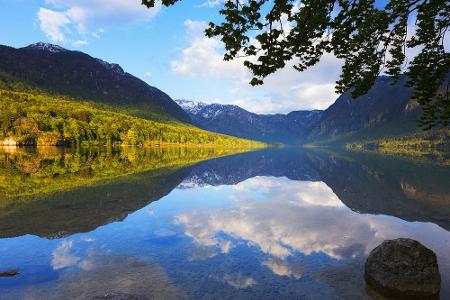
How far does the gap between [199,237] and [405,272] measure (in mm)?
13593

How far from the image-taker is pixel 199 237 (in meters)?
24.7

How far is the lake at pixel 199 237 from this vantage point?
52.6 feet

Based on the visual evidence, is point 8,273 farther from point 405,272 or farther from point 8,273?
point 405,272

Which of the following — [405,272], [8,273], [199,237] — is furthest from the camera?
[199,237]

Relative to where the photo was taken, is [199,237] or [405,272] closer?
[405,272]

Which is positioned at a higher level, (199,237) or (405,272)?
(405,272)

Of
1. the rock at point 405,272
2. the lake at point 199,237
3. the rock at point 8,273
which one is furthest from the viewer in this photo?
the rock at point 8,273

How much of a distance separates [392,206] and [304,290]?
88.9 ft

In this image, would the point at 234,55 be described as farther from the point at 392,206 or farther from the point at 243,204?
the point at 392,206

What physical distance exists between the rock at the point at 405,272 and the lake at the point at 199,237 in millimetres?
899

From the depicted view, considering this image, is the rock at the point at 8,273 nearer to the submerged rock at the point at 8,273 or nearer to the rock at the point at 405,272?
the submerged rock at the point at 8,273

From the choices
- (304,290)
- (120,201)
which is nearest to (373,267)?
(304,290)

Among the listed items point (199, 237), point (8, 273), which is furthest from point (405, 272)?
point (8, 273)

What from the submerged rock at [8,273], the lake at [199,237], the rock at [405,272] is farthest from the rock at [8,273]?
the rock at [405,272]
